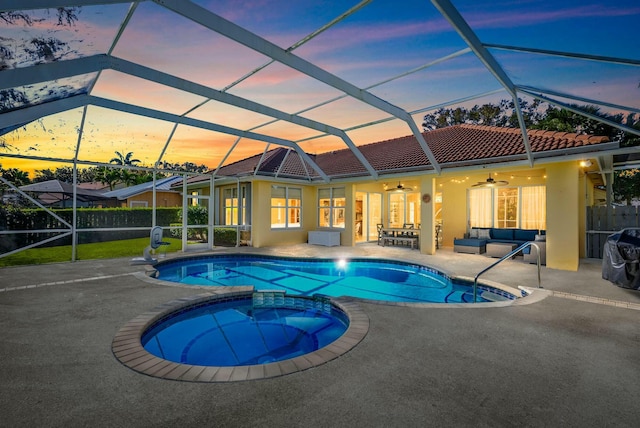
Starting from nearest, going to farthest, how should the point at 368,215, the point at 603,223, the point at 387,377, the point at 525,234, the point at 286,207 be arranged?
the point at 387,377 < the point at 603,223 < the point at 525,234 < the point at 286,207 < the point at 368,215

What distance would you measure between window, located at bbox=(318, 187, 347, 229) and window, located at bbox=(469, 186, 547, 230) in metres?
5.25

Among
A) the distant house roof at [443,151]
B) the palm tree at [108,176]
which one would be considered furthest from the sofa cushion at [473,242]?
the palm tree at [108,176]

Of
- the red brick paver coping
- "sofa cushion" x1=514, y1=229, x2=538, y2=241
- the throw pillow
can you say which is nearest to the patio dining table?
Answer: the throw pillow

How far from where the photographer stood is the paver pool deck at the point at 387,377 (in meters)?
2.11

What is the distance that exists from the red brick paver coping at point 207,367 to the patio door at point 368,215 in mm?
10888

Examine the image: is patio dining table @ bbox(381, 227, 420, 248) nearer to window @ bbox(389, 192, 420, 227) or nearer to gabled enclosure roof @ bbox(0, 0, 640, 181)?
window @ bbox(389, 192, 420, 227)

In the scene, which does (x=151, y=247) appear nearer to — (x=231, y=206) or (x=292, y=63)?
(x=231, y=206)

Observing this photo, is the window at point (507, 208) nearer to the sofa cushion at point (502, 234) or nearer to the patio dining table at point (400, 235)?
the sofa cushion at point (502, 234)

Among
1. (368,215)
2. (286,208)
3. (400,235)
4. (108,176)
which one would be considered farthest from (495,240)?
(108,176)

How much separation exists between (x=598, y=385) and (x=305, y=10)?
5360 millimetres

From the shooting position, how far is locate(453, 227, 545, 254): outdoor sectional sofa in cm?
1030

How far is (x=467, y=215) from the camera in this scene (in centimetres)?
1222

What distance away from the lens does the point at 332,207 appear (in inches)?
559

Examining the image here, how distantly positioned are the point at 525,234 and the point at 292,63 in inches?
373
